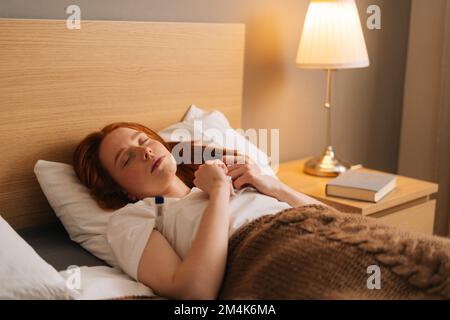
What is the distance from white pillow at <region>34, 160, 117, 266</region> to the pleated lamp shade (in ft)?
3.34

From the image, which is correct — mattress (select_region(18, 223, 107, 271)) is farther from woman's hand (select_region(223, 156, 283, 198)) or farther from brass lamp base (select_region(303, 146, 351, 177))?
brass lamp base (select_region(303, 146, 351, 177))

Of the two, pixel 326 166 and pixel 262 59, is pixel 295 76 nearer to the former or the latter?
pixel 262 59

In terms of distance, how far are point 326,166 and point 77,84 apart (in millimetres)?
1052

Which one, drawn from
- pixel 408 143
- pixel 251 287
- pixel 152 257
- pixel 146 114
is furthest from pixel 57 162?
pixel 408 143

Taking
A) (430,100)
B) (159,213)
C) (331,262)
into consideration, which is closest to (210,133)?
(159,213)

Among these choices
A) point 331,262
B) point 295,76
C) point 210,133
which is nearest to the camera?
point 331,262

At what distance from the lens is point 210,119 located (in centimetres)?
199

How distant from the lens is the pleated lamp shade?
7.16ft

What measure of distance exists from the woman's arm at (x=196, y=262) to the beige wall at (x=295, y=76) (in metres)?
0.78

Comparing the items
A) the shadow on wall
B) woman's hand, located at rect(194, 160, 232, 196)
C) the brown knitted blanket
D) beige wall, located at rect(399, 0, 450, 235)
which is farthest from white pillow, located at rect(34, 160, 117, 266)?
beige wall, located at rect(399, 0, 450, 235)

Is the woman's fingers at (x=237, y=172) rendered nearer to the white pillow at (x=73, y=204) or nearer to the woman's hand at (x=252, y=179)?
the woman's hand at (x=252, y=179)

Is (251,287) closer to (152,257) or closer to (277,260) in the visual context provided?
(277,260)

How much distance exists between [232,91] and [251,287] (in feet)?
3.75

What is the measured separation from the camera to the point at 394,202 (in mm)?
2070
